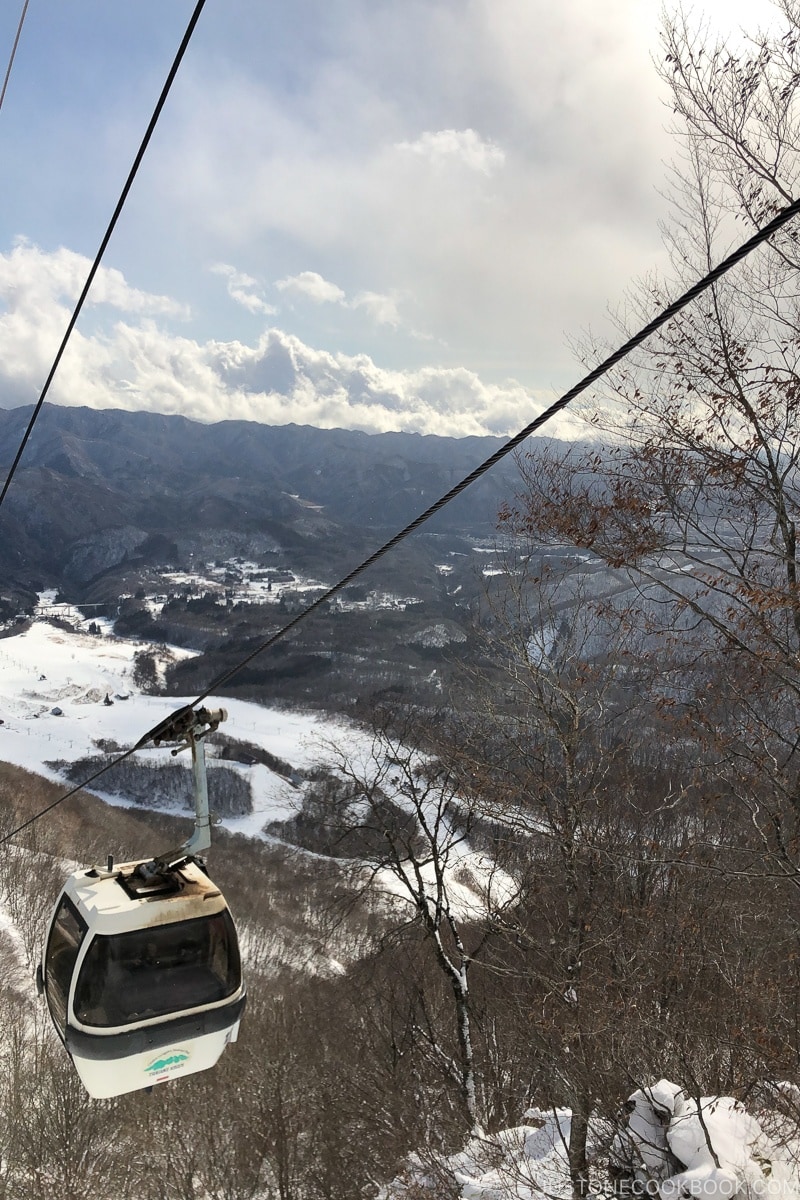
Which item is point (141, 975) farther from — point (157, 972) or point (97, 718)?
point (97, 718)

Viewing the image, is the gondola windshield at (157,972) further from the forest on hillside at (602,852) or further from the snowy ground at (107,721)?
the snowy ground at (107,721)

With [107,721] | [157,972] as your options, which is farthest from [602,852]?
[107,721]

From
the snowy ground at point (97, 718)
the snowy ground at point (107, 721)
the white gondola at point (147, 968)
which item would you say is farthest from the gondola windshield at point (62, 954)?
the snowy ground at point (97, 718)

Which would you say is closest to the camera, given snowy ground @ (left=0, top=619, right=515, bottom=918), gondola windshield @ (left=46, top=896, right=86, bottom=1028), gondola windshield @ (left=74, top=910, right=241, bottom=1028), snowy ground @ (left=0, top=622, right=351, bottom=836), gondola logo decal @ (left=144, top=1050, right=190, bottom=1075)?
gondola windshield @ (left=74, top=910, right=241, bottom=1028)

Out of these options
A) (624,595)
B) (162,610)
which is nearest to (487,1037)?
(624,595)

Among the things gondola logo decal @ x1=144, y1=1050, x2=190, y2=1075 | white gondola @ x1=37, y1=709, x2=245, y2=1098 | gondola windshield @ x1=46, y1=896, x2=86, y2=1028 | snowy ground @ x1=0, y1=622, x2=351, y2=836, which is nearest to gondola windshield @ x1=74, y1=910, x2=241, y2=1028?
white gondola @ x1=37, y1=709, x2=245, y2=1098

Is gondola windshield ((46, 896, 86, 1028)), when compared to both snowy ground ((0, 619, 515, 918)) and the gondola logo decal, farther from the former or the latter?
snowy ground ((0, 619, 515, 918))

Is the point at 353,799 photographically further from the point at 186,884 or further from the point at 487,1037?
the point at 487,1037

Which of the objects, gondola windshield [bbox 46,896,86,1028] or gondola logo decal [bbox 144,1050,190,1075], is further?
gondola logo decal [bbox 144,1050,190,1075]
